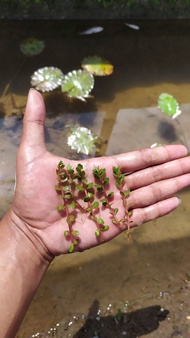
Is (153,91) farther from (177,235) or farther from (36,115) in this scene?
(36,115)

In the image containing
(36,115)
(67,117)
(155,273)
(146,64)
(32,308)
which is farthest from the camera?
(146,64)

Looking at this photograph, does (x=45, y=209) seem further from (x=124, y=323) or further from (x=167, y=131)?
(x=167, y=131)

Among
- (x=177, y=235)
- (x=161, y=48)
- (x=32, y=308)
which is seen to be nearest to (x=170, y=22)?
(x=161, y=48)

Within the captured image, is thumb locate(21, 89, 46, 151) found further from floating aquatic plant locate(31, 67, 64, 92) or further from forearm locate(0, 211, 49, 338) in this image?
floating aquatic plant locate(31, 67, 64, 92)

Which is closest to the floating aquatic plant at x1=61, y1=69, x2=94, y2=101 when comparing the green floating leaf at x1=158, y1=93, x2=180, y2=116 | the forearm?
the green floating leaf at x1=158, y1=93, x2=180, y2=116

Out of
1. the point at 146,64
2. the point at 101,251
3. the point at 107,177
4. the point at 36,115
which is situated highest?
the point at 36,115

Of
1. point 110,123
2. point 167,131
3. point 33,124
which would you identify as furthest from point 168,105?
point 33,124
